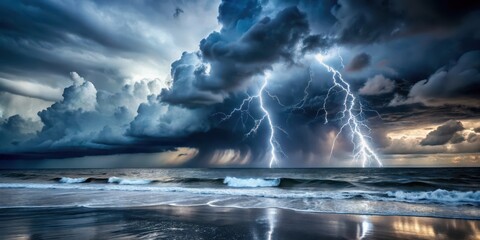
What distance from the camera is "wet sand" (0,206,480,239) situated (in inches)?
278

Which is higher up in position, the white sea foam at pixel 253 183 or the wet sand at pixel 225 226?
the white sea foam at pixel 253 183

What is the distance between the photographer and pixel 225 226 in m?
8.13

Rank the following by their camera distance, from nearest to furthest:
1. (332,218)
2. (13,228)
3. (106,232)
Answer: (106,232), (13,228), (332,218)

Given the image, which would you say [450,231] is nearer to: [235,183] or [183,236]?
[183,236]

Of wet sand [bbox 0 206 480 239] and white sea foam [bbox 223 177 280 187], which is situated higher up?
white sea foam [bbox 223 177 280 187]

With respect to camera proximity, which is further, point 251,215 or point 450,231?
point 251,215

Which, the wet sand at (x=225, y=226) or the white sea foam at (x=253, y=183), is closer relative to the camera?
the wet sand at (x=225, y=226)

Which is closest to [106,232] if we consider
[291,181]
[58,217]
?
[58,217]

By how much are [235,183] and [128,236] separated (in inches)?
930

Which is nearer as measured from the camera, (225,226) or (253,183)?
(225,226)

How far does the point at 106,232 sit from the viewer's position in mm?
7336

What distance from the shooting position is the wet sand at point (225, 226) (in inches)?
278

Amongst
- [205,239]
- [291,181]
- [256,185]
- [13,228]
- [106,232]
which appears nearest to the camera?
[205,239]

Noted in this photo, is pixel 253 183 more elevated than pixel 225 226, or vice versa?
pixel 253 183
